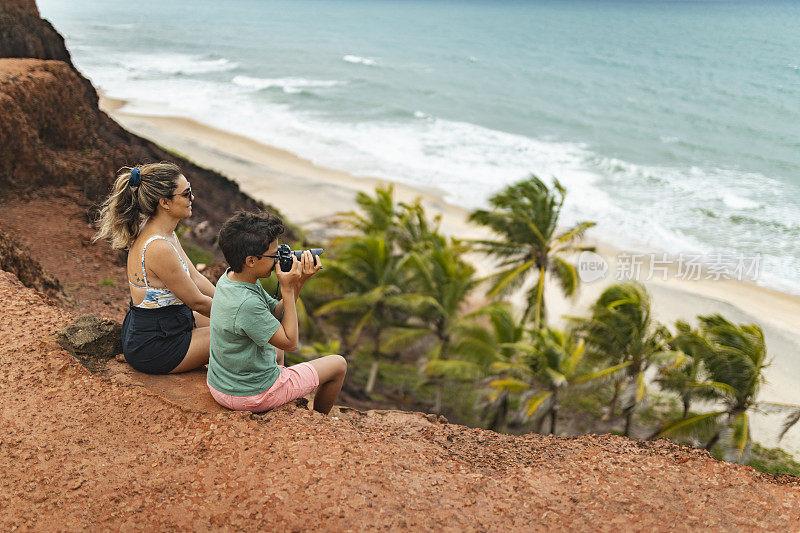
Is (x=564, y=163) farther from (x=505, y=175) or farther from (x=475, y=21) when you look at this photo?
(x=475, y=21)

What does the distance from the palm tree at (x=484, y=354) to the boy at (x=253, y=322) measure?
7301mm

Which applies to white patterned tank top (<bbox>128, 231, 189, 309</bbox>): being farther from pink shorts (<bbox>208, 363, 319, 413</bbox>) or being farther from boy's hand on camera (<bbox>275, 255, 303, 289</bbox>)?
boy's hand on camera (<bbox>275, 255, 303, 289</bbox>)

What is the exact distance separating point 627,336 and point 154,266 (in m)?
9.54

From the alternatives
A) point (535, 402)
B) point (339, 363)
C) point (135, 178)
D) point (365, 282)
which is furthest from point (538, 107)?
point (135, 178)

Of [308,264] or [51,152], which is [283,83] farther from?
[308,264]

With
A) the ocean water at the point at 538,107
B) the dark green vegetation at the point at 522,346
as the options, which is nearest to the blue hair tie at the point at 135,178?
the dark green vegetation at the point at 522,346

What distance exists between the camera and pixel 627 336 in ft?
37.6

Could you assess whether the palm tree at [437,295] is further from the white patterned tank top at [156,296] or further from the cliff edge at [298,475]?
the white patterned tank top at [156,296]

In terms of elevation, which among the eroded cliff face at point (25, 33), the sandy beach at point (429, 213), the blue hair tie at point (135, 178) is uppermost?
the eroded cliff face at point (25, 33)

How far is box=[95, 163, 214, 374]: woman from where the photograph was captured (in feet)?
13.9

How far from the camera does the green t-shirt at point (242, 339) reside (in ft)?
12.0

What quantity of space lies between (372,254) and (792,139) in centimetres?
3782

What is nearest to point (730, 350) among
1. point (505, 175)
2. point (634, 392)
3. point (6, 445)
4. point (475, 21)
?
point (634, 392)

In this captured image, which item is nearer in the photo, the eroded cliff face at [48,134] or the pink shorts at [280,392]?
the pink shorts at [280,392]
